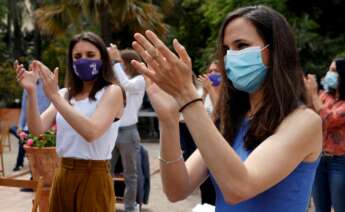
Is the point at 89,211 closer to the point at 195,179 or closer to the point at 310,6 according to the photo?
the point at 195,179

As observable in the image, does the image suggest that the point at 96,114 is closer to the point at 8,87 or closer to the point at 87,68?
the point at 87,68

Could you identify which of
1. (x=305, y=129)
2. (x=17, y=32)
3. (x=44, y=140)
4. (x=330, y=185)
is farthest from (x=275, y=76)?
(x=17, y=32)

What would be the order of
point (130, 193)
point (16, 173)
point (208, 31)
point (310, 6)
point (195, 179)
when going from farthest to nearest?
point (208, 31) → point (310, 6) → point (16, 173) → point (130, 193) → point (195, 179)

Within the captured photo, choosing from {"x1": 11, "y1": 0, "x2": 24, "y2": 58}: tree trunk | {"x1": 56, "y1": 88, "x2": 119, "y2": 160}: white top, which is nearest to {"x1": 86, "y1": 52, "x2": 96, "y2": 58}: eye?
{"x1": 56, "y1": 88, "x2": 119, "y2": 160}: white top

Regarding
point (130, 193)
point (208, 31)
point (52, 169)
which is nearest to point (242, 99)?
point (52, 169)

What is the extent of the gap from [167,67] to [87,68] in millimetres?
1920

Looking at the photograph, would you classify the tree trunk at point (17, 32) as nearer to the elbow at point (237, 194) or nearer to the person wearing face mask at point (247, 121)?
the person wearing face mask at point (247, 121)

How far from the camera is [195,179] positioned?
1897 millimetres

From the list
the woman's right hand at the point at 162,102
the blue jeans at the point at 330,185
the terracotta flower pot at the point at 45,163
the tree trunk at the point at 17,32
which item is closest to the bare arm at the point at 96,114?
the terracotta flower pot at the point at 45,163

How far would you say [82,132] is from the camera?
2.91 meters

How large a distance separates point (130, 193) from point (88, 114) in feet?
9.51

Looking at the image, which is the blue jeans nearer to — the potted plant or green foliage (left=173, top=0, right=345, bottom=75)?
the potted plant

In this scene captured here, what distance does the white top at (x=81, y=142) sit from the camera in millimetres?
3064

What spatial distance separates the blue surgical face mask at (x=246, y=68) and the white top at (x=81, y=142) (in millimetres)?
1426
